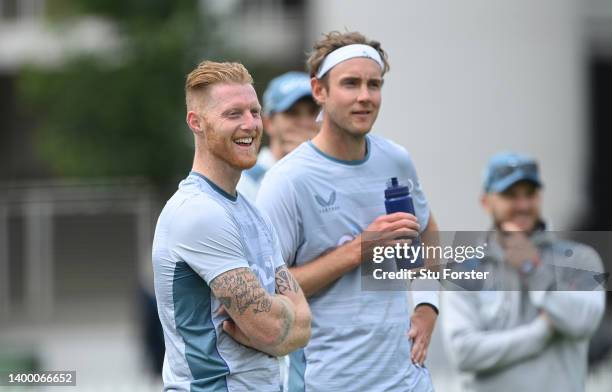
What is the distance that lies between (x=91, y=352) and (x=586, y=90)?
865 cm

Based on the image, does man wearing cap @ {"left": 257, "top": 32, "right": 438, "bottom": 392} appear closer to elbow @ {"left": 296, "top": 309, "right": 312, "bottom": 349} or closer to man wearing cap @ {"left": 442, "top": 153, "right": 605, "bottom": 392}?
elbow @ {"left": 296, "top": 309, "right": 312, "bottom": 349}

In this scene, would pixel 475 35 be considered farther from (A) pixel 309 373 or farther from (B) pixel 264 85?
(A) pixel 309 373

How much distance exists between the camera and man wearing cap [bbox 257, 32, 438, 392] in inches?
182

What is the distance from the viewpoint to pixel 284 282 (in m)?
4.11

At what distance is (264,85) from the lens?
2056 cm

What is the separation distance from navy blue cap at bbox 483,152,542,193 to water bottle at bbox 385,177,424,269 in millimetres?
1416

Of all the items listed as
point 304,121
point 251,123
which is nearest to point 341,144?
point 251,123

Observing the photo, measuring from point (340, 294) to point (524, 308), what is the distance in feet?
4.81

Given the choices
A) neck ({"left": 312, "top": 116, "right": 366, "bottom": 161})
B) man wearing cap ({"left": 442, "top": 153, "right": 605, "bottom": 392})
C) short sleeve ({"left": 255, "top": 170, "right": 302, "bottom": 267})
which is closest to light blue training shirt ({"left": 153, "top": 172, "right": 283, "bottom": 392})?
short sleeve ({"left": 255, "top": 170, "right": 302, "bottom": 267})

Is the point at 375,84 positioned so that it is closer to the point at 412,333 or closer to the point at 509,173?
the point at 412,333

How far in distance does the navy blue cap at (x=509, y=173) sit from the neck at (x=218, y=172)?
A: 2169 millimetres

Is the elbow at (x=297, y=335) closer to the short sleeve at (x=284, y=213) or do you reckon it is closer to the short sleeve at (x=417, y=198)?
the short sleeve at (x=284, y=213)

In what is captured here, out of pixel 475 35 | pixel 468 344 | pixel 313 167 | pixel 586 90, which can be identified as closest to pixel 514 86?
pixel 475 35
